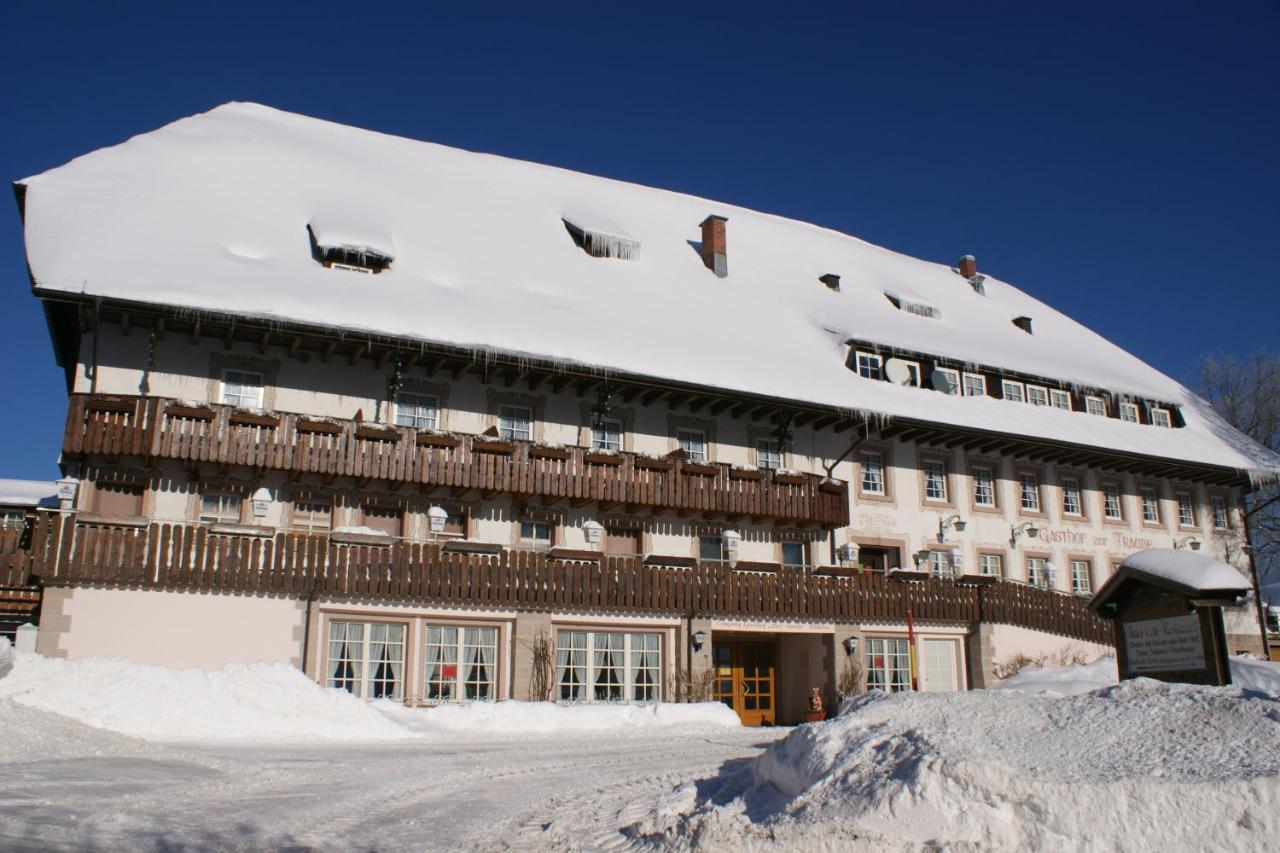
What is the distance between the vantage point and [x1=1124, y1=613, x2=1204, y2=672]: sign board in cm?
1361

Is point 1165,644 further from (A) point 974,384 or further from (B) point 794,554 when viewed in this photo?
(A) point 974,384

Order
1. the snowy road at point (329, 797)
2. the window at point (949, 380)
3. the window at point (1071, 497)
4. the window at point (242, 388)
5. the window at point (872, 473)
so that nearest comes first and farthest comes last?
the snowy road at point (329, 797)
the window at point (242, 388)
the window at point (872, 473)
the window at point (949, 380)
the window at point (1071, 497)

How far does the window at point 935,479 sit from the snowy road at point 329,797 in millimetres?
16373

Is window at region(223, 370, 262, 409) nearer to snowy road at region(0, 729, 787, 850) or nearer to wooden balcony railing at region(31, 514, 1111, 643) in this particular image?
wooden balcony railing at region(31, 514, 1111, 643)

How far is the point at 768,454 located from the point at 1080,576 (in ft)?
34.0

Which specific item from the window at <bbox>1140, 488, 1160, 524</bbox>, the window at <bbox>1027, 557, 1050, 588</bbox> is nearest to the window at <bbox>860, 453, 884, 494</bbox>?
the window at <bbox>1027, 557, 1050, 588</bbox>

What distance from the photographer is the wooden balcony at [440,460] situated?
19812 mm

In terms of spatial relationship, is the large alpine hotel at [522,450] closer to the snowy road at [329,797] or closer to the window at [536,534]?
the window at [536,534]

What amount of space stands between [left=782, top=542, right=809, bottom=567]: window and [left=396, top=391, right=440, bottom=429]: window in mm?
8653

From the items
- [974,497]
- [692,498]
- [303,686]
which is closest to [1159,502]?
[974,497]

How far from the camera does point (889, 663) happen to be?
85.4 feet

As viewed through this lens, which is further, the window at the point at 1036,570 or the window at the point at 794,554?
the window at the point at 1036,570

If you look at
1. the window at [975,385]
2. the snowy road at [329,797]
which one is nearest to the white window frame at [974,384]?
the window at [975,385]

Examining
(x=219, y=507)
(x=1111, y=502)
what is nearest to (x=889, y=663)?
(x=1111, y=502)
